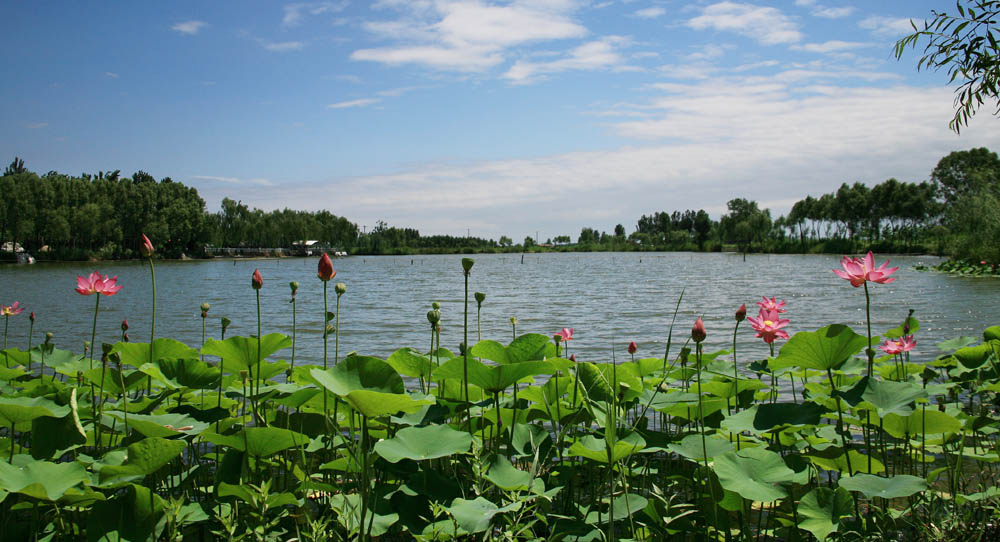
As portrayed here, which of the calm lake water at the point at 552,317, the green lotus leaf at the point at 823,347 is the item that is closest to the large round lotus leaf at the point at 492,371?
the green lotus leaf at the point at 823,347

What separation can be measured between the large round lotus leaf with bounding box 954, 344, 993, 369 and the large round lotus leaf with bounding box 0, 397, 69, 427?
4.11m

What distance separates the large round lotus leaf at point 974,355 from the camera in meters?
3.11

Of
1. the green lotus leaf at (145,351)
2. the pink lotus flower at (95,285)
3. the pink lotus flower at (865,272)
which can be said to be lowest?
the green lotus leaf at (145,351)

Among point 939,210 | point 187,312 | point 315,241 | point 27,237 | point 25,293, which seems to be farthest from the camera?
point 315,241

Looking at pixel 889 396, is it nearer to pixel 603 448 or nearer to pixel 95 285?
pixel 603 448

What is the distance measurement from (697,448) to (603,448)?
0.98 ft

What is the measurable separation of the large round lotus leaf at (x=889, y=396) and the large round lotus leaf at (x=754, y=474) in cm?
36

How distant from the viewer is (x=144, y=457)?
149cm

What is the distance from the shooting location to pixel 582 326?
11125 mm

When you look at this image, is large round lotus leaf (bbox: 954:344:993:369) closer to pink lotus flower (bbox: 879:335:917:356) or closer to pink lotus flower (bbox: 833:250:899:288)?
pink lotus flower (bbox: 879:335:917:356)

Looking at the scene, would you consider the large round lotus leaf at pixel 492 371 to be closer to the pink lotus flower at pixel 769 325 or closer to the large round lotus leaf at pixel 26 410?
the pink lotus flower at pixel 769 325

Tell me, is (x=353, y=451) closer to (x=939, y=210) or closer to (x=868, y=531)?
(x=868, y=531)

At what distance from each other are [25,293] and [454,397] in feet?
87.8

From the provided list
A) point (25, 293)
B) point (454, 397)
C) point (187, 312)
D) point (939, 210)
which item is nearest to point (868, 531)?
point (454, 397)
